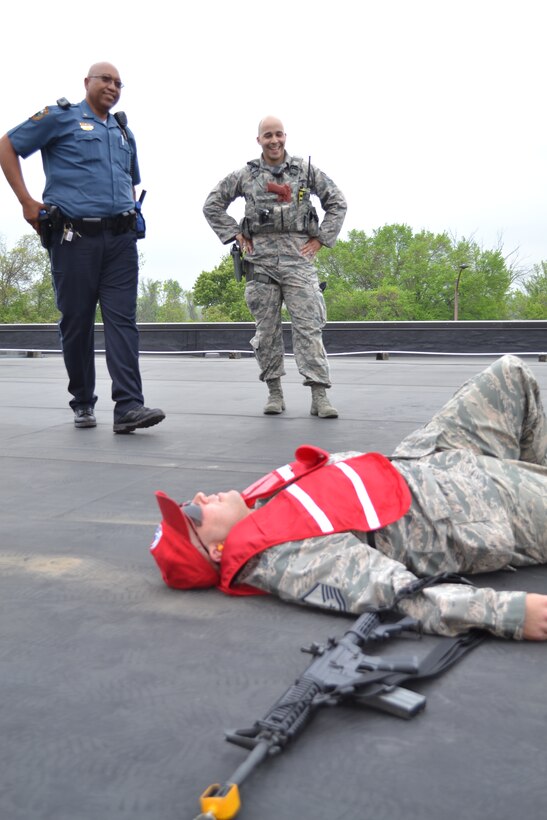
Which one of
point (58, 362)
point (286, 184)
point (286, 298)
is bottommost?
point (58, 362)

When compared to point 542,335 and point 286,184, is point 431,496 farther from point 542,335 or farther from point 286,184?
point 542,335

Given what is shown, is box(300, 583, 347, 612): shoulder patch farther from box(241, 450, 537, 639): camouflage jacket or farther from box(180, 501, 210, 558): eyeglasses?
box(180, 501, 210, 558): eyeglasses

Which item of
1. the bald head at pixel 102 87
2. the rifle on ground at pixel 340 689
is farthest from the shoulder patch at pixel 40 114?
the rifle on ground at pixel 340 689

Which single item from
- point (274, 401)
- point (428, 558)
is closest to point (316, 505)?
point (428, 558)

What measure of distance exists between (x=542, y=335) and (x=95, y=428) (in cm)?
981

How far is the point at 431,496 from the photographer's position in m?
2.22

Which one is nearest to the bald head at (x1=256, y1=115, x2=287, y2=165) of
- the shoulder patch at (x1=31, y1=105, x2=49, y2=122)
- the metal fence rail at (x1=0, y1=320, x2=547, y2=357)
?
the shoulder patch at (x1=31, y1=105, x2=49, y2=122)

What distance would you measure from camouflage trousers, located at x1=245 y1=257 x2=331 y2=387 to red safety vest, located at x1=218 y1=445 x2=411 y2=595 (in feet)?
11.0

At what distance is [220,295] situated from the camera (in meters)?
71.2

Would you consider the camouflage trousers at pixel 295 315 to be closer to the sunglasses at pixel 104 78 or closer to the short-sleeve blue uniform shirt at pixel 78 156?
the short-sleeve blue uniform shirt at pixel 78 156

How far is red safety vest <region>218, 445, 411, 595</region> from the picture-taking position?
2.05 meters

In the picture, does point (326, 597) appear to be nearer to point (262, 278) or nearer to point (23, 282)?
point (262, 278)

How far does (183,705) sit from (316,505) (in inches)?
24.0

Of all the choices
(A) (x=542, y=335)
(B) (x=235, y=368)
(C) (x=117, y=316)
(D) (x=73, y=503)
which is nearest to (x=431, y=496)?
(D) (x=73, y=503)
